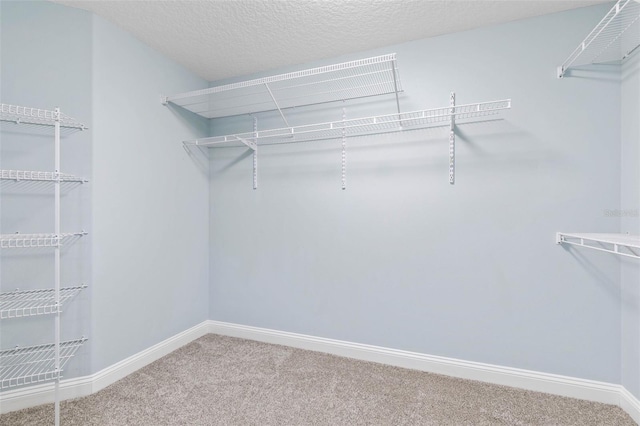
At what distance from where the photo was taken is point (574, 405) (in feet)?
4.90

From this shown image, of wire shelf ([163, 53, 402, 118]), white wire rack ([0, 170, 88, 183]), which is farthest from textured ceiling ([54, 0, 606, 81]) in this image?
white wire rack ([0, 170, 88, 183])

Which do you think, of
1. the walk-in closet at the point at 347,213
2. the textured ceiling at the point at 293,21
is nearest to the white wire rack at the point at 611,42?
the walk-in closet at the point at 347,213

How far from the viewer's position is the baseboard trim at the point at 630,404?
1.37m

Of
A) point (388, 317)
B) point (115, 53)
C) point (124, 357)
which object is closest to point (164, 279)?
point (124, 357)

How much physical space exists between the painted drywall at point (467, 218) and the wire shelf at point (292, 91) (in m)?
0.11

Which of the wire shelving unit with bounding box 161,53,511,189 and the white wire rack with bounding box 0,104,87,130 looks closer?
the white wire rack with bounding box 0,104,87,130

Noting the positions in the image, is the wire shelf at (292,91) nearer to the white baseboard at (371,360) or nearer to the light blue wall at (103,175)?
the light blue wall at (103,175)

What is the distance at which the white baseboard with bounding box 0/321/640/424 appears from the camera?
1.47 metres

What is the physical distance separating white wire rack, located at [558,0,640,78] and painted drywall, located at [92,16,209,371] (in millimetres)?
2624

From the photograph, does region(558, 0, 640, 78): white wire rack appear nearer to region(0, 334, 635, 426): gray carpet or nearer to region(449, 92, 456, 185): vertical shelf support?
region(449, 92, 456, 185): vertical shelf support

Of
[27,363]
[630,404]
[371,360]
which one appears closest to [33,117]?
[27,363]

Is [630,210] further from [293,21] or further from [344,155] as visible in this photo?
[293,21]

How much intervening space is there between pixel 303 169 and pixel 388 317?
4.26 ft

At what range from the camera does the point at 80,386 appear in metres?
1.56
